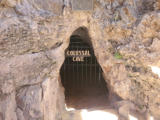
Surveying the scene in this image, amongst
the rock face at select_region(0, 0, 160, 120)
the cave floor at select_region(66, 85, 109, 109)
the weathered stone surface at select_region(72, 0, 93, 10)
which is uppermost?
the weathered stone surface at select_region(72, 0, 93, 10)

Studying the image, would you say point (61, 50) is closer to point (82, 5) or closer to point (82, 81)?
point (82, 5)

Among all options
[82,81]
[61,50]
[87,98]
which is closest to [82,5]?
[61,50]

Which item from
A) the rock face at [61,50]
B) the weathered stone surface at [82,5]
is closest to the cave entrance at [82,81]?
the rock face at [61,50]

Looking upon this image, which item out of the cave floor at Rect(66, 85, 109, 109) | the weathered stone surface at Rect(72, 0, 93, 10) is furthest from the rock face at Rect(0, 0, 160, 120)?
the cave floor at Rect(66, 85, 109, 109)

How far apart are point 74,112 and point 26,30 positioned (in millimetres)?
1962

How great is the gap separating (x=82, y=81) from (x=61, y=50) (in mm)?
2125

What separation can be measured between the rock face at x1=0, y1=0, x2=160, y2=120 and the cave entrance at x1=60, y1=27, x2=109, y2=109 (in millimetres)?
596

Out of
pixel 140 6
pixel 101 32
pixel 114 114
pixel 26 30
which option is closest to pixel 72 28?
pixel 101 32

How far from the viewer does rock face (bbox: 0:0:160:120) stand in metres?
1.91

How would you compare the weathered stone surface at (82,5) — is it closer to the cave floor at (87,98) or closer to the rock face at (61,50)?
the rock face at (61,50)

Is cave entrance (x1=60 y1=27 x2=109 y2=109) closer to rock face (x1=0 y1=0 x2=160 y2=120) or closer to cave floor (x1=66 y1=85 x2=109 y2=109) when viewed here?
cave floor (x1=66 y1=85 x2=109 y2=109)

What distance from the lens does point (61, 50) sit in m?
2.53

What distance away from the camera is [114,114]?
292 centimetres

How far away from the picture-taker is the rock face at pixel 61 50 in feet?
6.26
